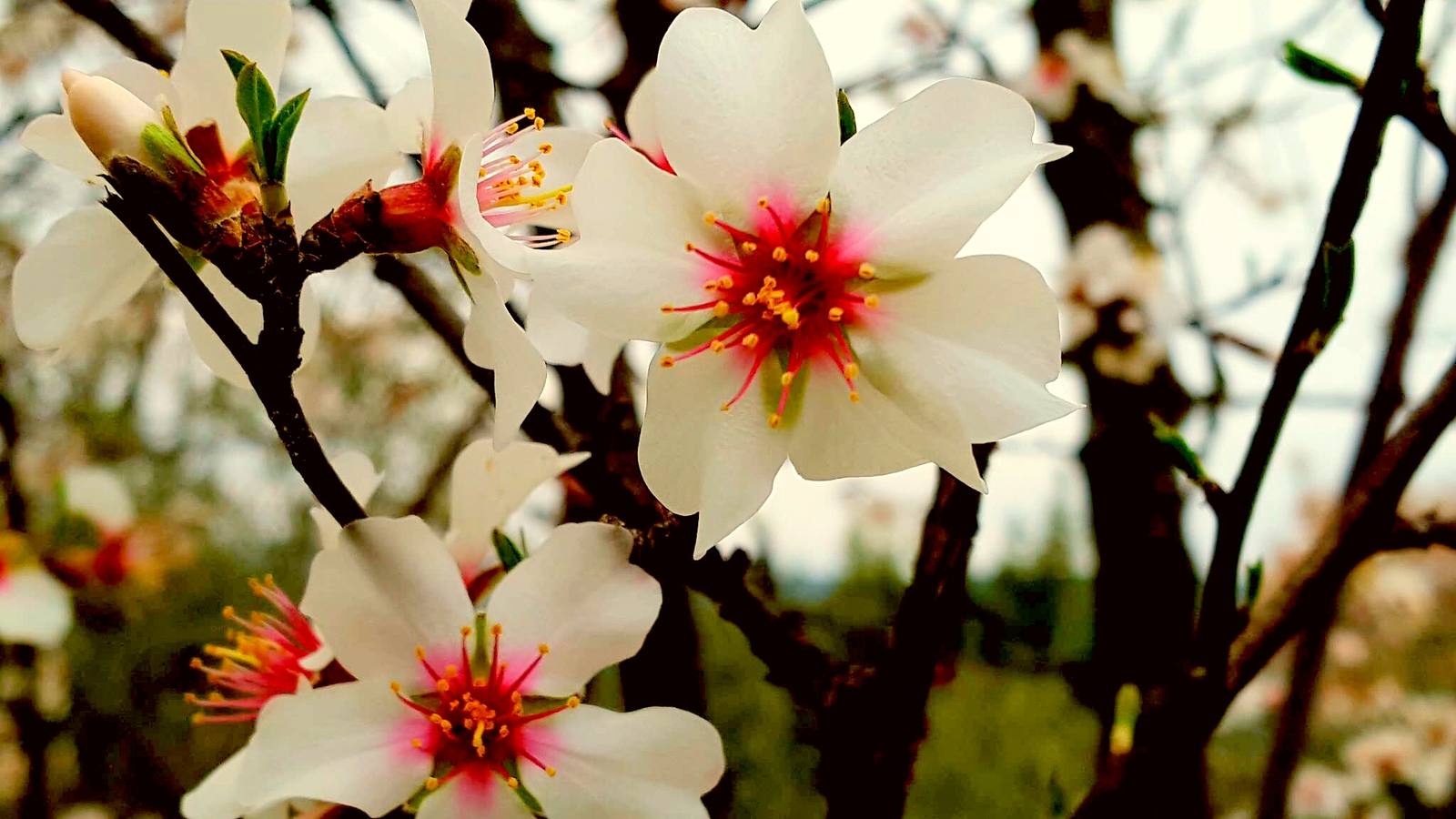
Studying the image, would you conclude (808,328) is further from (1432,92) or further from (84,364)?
(84,364)

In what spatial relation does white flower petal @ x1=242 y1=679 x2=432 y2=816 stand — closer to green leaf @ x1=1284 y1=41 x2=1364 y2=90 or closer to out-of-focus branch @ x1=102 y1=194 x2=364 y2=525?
out-of-focus branch @ x1=102 y1=194 x2=364 y2=525

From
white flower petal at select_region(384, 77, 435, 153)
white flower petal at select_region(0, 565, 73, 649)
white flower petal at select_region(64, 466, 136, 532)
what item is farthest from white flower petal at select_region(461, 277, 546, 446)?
white flower petal at select_region(64, 466, 136, 532)

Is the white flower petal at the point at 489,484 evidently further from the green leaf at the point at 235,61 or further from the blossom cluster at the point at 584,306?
the green leaf at the point at 235,61

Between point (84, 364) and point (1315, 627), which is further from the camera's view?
point (84, 364)

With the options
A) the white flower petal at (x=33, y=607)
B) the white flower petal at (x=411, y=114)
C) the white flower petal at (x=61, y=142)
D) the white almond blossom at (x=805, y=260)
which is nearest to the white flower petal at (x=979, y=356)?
the white almond blossom at (x=805, y=260)

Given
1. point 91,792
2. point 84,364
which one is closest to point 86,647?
point 91,792

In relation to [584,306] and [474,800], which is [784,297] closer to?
[584,306]

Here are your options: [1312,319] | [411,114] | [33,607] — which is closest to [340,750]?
[411,114]
